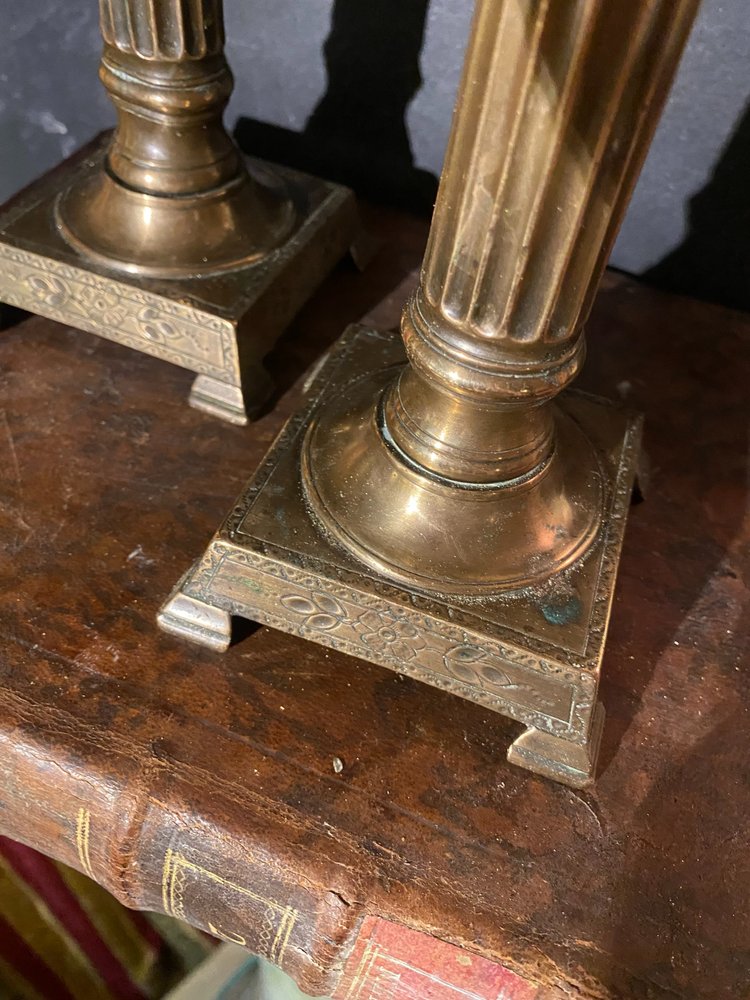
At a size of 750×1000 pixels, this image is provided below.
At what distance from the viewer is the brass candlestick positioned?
0.72m

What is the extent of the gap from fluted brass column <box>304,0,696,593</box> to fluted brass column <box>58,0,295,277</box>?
0.23m

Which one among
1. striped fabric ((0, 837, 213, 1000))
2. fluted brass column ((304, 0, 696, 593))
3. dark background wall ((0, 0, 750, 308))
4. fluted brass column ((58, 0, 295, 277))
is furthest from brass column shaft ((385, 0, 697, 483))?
striped fabric ((0, 837, 213, 1000))

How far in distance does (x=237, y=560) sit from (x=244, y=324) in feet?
0.79

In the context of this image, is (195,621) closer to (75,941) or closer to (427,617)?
(427,617)

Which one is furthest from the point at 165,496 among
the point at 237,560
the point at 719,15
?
the point at 719,15

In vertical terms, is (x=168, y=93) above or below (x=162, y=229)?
above

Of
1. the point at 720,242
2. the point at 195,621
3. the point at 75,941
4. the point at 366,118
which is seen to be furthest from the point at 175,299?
the point at 75,941

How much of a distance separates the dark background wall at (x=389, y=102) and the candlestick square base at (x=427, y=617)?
0.48 metres

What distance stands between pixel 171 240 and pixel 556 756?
55 centimetres

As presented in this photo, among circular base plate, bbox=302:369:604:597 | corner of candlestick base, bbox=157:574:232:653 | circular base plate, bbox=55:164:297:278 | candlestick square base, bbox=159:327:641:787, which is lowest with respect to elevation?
corner of candlestick base, bbox=157:574:232:653

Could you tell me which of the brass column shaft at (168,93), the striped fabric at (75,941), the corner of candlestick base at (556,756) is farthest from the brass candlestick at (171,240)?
the striped fabric at (75,941)


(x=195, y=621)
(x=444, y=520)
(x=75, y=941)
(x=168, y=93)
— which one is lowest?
(x=75, y=941)

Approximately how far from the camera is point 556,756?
1.98 ft

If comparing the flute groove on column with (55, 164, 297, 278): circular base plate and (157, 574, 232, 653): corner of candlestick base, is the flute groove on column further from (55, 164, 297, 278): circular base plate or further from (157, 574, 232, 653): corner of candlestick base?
(157, 574, 232, 653): corner of candlestick base
